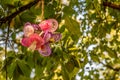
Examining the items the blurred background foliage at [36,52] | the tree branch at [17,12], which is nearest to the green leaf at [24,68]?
the blurred background foliage at [36,52]

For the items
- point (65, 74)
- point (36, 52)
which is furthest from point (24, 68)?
point (36, 52)

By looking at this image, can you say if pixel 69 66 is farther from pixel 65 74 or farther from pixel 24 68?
pixel 24 68

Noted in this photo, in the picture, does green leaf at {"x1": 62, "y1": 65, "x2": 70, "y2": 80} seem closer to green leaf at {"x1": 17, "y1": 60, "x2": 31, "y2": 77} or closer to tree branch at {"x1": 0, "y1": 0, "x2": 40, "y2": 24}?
green leaf at {"x1": 17, "y1": 60, "x2": 31, "y2": 77}

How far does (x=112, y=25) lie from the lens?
144 inches

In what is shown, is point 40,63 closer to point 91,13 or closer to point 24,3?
point 24,3

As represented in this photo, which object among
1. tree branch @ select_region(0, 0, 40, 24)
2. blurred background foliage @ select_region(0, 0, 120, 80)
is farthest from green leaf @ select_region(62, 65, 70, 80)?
tree branch @ select_region(0, 0, 40, 24)

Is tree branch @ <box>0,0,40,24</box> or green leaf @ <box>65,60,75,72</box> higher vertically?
tree branch @ <box>0,0,40,24</box>

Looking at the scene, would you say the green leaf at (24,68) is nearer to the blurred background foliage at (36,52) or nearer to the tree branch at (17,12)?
the blurred background foliage at (36,52)

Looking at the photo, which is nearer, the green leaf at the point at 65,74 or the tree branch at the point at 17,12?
the green leaf at the point at 65,74

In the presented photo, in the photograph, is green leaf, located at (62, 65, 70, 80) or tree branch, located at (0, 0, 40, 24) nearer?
green leaf, located at (62, 65, 70, 80)

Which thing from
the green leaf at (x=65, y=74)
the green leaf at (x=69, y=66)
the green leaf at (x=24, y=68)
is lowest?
the green leaf at (x=65, y=74)

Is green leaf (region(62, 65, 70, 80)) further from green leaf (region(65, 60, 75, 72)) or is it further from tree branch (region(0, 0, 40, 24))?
tree branch (region(0, 0, 40, 24))

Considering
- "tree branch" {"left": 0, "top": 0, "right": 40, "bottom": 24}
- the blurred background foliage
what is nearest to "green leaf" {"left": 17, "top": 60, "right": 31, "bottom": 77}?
the blurred background foliage

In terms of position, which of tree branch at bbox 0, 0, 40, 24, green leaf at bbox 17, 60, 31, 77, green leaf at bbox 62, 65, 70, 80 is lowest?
green leaf at bbox 62, 65, 70, 80
